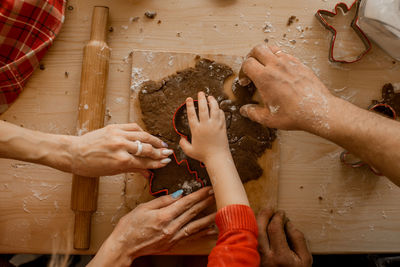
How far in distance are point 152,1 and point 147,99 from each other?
0.31 metres

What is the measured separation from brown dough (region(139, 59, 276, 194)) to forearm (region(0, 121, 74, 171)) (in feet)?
0.78

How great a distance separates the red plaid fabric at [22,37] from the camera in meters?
0.84

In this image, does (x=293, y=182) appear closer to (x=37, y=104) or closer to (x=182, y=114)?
(x=182, y=114)

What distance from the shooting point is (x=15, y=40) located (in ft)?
2.84

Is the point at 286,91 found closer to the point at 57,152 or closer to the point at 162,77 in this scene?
the point at 162,77

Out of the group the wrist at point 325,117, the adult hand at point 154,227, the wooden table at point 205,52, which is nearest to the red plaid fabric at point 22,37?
the wooden table at point 205,52

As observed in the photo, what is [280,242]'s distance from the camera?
0.92 metres

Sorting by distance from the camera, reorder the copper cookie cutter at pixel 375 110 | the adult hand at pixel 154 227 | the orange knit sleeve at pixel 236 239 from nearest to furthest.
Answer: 1. the orange knit sleeve at pixel 236 239
2. the adult hand at pixel 154 227
3. the copper cookie cutter at pixel 375 110

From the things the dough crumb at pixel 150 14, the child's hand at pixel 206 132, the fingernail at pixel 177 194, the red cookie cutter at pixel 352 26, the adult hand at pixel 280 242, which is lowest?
the adult hand at pixel 280 242

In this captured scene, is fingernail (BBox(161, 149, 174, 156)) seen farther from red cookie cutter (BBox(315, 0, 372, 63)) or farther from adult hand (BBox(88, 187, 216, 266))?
red cookie cutter (BBox(315, 0, 372, 63))

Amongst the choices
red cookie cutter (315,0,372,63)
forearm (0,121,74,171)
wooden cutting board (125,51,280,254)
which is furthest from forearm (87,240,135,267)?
red cookie cutter (315,0,372,63)

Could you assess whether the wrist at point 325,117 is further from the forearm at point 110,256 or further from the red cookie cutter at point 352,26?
the forearm at point 110,256

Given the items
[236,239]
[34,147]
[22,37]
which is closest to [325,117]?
[236,239]

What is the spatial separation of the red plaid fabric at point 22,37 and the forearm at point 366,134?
795 millimetres
